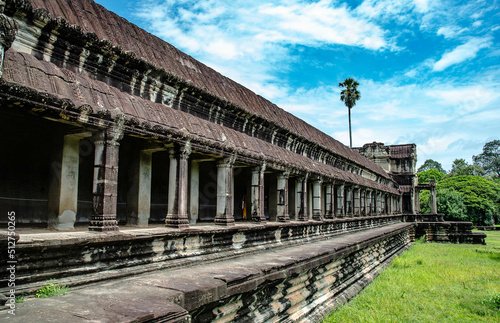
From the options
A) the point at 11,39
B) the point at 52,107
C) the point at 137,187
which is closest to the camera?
the point at 11,39

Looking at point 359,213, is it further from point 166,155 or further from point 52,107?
point 52,107

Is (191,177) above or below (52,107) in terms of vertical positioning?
below

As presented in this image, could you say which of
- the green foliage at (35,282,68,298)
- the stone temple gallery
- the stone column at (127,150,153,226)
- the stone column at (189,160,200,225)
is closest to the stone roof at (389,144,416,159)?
Answer: the stone temple gallery

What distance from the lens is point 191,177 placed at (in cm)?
808

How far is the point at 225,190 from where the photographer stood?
23.6 feet

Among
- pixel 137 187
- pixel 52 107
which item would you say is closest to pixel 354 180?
pixel 137 187

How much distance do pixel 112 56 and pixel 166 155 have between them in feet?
10.7

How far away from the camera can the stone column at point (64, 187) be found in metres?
5.36

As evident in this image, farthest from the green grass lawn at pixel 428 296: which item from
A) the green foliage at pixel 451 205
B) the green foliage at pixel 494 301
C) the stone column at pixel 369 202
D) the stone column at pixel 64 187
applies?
the green foliage at pixel 451 205

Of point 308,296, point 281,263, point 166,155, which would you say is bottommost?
point 308,296

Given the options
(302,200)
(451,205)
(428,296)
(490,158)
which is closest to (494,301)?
(428,296)

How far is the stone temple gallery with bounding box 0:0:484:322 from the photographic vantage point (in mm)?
3768

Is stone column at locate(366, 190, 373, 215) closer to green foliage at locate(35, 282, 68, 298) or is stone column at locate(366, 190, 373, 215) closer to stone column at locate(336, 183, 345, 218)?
stone column at locate(336, 183, 345, 218)

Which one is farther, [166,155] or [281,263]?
[166,155]
